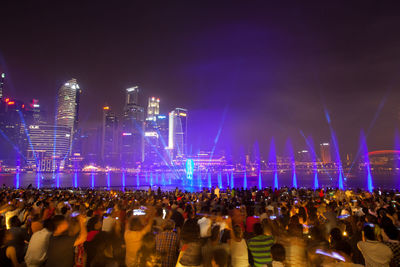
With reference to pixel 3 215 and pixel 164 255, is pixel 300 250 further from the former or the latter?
pixel 3 215

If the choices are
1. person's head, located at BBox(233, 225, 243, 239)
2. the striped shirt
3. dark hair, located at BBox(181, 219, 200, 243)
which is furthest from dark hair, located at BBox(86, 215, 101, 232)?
the striped shirt

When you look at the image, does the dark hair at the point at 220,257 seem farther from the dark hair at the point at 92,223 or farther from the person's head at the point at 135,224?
the dark hair at the point at 92,223

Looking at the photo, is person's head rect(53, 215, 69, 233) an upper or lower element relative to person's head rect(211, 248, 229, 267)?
upper

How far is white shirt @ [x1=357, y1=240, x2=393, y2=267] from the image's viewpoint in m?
4.61

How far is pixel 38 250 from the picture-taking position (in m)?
4.88

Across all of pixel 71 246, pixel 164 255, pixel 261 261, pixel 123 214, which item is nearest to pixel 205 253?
pixel 164 255

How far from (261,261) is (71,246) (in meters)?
3.97

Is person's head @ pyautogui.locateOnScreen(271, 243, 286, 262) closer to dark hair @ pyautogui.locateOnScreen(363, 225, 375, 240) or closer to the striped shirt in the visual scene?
the striped shirt

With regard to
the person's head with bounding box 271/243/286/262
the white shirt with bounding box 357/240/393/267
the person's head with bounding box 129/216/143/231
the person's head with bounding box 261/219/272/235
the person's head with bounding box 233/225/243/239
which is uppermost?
the person's head with bounding box 129/216/143/231

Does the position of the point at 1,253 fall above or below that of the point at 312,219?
above

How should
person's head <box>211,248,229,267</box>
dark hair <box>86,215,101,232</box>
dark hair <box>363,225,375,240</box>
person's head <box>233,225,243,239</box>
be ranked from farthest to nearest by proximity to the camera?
dark hair <box>86,215,101,232</box> → person's head <box>233,225,243,239</box> → dark hair <box>363,225,375,240</box> → person's head <box>211,248,229,267</box>

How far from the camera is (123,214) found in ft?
32.4

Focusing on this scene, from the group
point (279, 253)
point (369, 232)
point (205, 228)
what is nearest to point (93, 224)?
point (205, 228)

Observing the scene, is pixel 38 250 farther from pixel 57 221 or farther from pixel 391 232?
pixel 391 232
